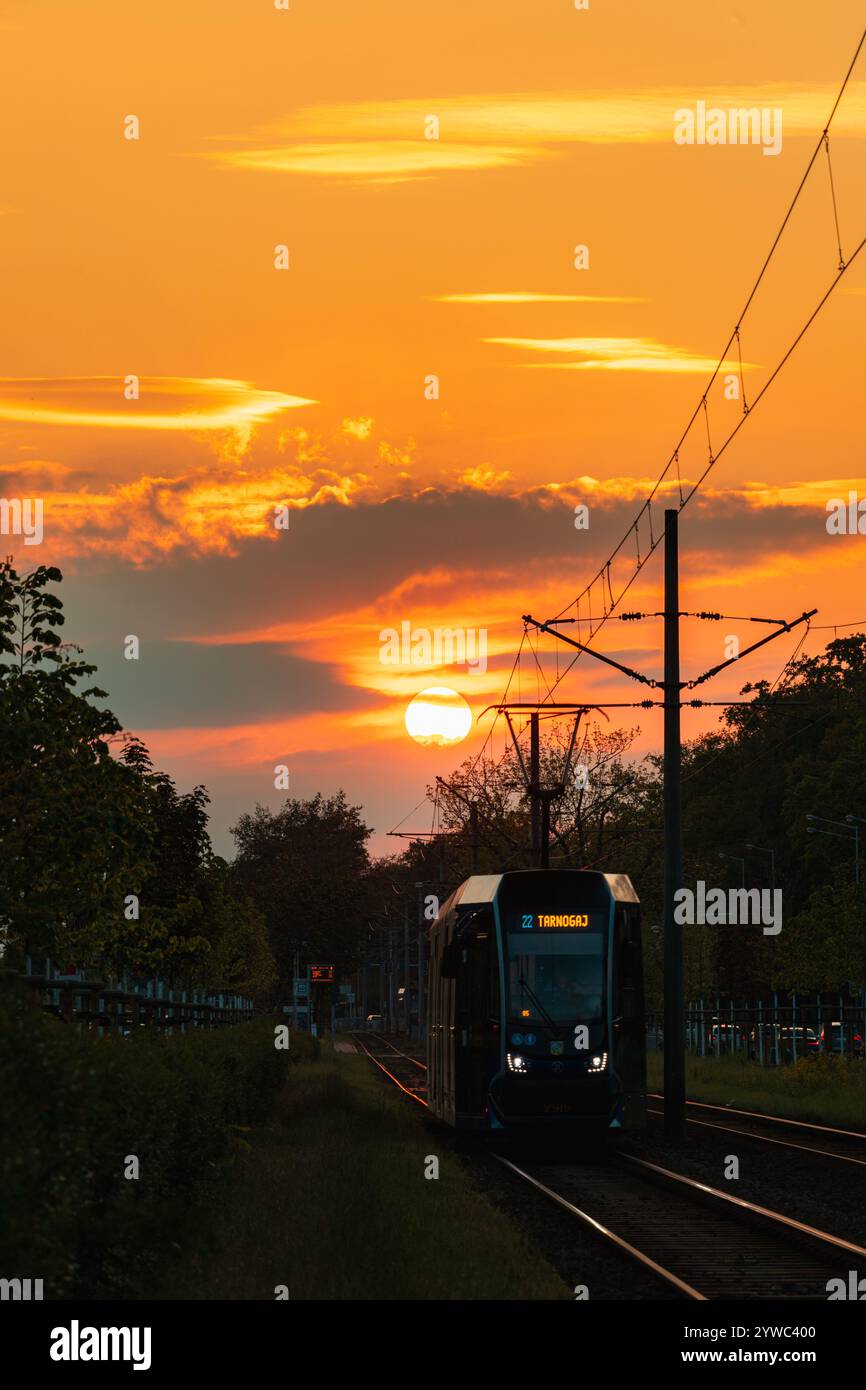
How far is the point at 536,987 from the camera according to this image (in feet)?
87.1

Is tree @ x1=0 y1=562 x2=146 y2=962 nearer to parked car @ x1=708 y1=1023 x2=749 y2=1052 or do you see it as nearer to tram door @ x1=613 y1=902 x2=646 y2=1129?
tram door @ x1=613 y1=902 x2=646 y2=1129

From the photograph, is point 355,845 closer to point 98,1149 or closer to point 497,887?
point 497,887

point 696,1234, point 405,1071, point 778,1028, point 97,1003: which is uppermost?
point 97,1003

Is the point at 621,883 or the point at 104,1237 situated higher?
the point at 621,883

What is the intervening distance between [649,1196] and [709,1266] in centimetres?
633

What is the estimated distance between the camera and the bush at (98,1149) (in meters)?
8.34

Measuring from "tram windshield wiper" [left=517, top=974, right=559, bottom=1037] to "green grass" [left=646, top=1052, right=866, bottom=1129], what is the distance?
33.5ft

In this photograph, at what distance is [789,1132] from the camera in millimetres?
32750

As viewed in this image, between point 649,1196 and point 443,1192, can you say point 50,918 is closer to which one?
point 443,1192

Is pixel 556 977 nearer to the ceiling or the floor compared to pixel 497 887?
nearer to the floor

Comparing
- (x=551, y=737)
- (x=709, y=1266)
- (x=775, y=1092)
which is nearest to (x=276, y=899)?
(x=551, y=737)

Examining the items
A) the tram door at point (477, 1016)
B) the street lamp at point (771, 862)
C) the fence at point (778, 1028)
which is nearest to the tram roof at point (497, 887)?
the tram door at point (477, 1016)

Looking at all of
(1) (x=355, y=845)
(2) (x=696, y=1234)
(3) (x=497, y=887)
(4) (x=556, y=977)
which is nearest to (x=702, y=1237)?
(2) (x=696, y=1234)

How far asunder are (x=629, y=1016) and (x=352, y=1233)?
11333 mm
